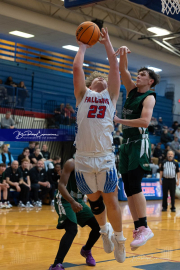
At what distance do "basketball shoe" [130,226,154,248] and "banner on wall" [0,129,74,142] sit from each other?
8.50 metres

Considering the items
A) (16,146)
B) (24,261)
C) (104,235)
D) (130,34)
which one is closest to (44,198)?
(16,146)

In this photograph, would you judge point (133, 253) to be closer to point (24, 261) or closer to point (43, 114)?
point (24, 261)

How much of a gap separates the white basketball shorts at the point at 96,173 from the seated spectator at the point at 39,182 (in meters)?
8.31

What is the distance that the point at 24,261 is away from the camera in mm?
5273

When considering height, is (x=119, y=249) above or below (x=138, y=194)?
below

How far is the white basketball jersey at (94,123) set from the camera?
3809 millimetres

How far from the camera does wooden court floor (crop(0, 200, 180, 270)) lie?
5.15 meters

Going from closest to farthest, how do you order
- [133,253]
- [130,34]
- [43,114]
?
[133,253] → [43,114] → [130,34]

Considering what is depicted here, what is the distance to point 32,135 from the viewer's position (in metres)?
13.0

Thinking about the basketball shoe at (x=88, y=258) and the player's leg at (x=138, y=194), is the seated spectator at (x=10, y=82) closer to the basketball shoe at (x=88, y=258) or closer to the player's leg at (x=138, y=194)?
the basketball shoe at (x=88, y=258)

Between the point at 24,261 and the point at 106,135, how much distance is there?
8.02ft

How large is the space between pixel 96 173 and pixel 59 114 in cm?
1247

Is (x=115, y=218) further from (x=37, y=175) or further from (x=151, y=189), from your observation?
(x=151, y=189)

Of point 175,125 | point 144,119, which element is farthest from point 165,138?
point 144,119
